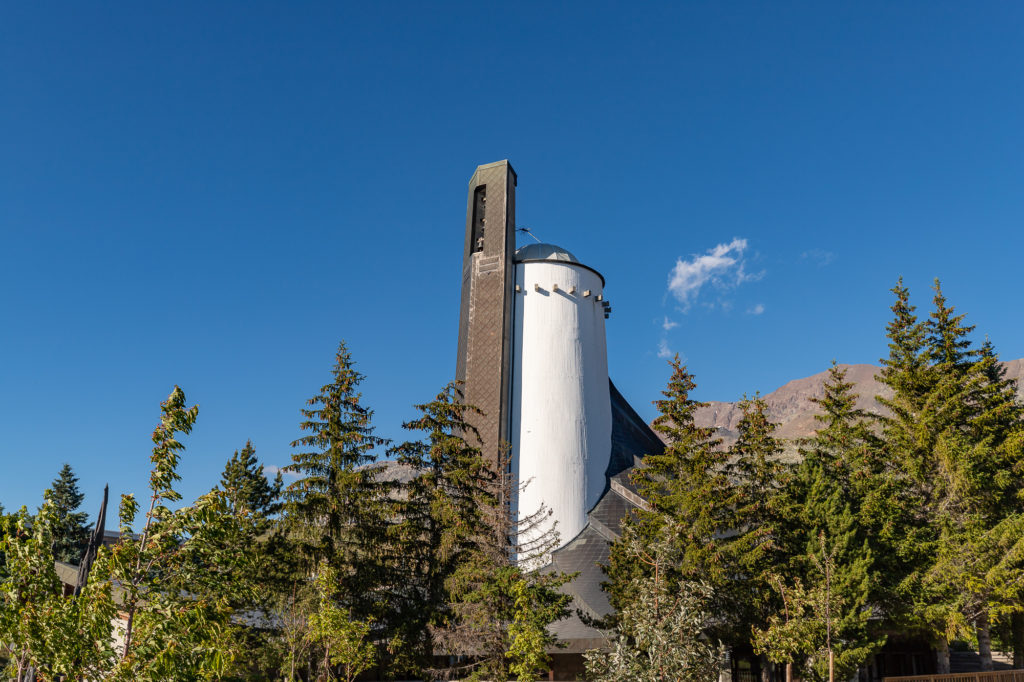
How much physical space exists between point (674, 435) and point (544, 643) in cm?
864

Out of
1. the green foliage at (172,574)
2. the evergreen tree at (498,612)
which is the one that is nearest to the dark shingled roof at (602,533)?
the evergreen tree at (498,612)

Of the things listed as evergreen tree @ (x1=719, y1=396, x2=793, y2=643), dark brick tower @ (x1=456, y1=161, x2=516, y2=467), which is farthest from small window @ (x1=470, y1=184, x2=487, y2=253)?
evergreen tree @ (x1=719, y1=396, x2=793, y2=643)

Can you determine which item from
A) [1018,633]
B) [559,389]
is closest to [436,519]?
[559,389]

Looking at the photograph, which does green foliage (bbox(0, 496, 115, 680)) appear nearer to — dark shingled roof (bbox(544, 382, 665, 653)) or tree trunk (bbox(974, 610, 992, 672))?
dark shingled roof (bbox(544, 382, 665, 653))

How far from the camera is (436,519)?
87.8ft

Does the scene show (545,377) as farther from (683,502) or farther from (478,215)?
(683,502)

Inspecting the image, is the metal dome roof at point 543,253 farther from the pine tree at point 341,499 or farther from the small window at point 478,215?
the pine tree at point 341,499

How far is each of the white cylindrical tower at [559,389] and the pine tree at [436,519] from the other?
197 inches

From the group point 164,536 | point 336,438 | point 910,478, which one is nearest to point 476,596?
point 336,438

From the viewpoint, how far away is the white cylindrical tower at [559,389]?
3350cm

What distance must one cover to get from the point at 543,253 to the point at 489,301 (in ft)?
13.8

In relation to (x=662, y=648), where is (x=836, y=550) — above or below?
above

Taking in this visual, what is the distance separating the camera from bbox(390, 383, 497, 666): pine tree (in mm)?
25203

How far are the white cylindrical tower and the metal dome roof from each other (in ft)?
0.20
